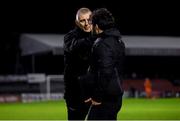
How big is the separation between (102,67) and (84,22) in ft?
5.47

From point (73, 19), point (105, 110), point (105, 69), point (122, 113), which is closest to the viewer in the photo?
point (105, 69)

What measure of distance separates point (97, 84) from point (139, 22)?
31.6 metres

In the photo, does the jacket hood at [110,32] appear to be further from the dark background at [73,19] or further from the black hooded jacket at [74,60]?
the dark background at [73,19]

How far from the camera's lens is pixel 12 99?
90.7 feet

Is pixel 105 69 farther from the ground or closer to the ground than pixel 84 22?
closer to the ground

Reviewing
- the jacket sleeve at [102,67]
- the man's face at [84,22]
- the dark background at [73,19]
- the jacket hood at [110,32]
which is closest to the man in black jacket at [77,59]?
the man's face at [84,22]

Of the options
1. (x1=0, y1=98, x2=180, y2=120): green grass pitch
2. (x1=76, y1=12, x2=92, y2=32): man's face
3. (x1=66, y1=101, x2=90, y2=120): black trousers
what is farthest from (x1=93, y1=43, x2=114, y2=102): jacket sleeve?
(x1=0, y1=98, x2=180, y2=120): green grass pitch

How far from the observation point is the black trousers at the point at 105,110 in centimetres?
680

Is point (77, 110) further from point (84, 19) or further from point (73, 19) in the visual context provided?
point (73, 19)

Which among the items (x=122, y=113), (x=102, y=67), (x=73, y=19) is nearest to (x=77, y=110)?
(x=102, y=67)

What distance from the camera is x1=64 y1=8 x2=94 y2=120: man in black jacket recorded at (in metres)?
8.02

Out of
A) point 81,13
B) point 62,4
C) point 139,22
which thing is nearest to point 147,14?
point 139,22

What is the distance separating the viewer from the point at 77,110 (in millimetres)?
8633

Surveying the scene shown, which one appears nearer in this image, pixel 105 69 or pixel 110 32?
pixel 105 69
